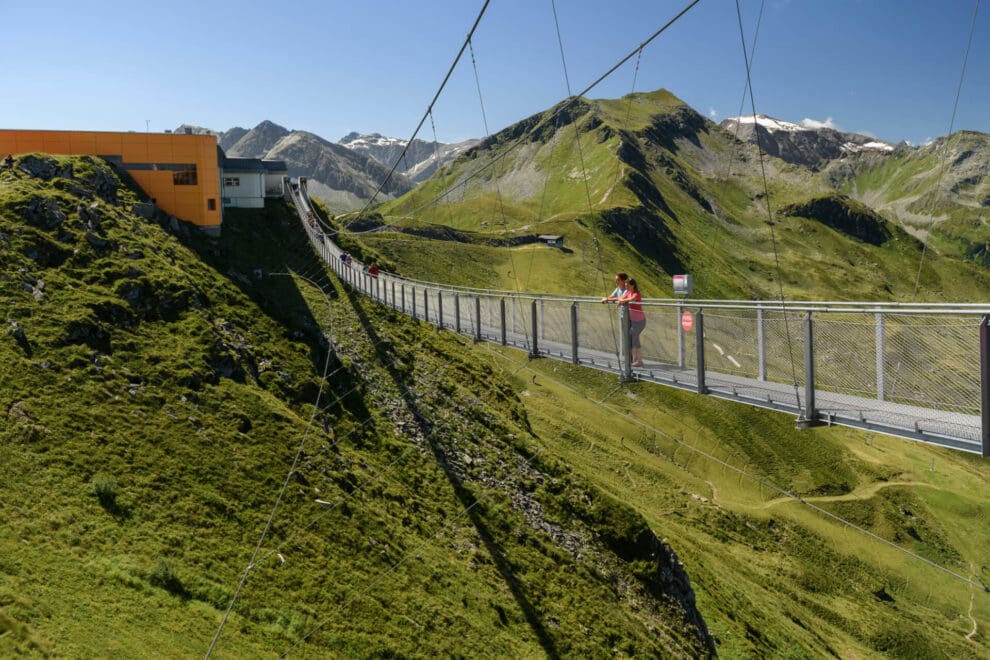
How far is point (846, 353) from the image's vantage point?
10.3 metres

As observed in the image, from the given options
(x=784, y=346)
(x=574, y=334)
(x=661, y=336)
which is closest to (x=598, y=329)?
(x=574, y=334)

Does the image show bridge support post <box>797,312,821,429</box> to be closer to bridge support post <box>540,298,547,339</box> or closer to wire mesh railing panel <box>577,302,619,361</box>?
wire mesh railing panel <box>577,302,619,361</box>

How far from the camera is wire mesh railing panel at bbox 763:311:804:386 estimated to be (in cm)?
1106

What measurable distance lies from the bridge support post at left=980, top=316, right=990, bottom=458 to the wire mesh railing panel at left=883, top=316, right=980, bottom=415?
0.14 meters

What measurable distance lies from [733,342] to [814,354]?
2129 mm

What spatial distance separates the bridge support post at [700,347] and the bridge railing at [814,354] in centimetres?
2

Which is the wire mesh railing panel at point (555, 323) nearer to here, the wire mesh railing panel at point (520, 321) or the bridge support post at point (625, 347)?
the wire mesh railing panel at point (520, 321)

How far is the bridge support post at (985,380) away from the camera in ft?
26.9

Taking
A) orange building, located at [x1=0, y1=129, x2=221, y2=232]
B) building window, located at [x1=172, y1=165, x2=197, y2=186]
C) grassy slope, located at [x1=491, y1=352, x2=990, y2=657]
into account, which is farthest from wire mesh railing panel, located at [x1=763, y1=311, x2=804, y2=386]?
building window, located at [x1=172, y1=165, x2=197, y2=186]

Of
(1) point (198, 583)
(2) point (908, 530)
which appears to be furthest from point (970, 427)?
(2) point (908, 530)

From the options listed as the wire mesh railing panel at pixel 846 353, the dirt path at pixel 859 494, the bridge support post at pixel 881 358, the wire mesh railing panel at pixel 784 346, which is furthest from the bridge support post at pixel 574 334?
the dirt path at pixel 859 494

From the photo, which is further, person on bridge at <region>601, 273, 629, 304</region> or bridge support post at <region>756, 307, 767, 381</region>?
person on bridge at <region>601, 273, 629, 304</region>

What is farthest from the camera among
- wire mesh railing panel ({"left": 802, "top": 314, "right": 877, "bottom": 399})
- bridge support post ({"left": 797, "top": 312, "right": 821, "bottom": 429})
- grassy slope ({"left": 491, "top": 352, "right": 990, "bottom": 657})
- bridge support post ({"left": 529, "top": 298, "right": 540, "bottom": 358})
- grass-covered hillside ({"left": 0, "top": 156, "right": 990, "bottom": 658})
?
grassy slope ({"left": 491, "top": 352, "right": 990, "bottom": 657})

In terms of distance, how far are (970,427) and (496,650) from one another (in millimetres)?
19944
